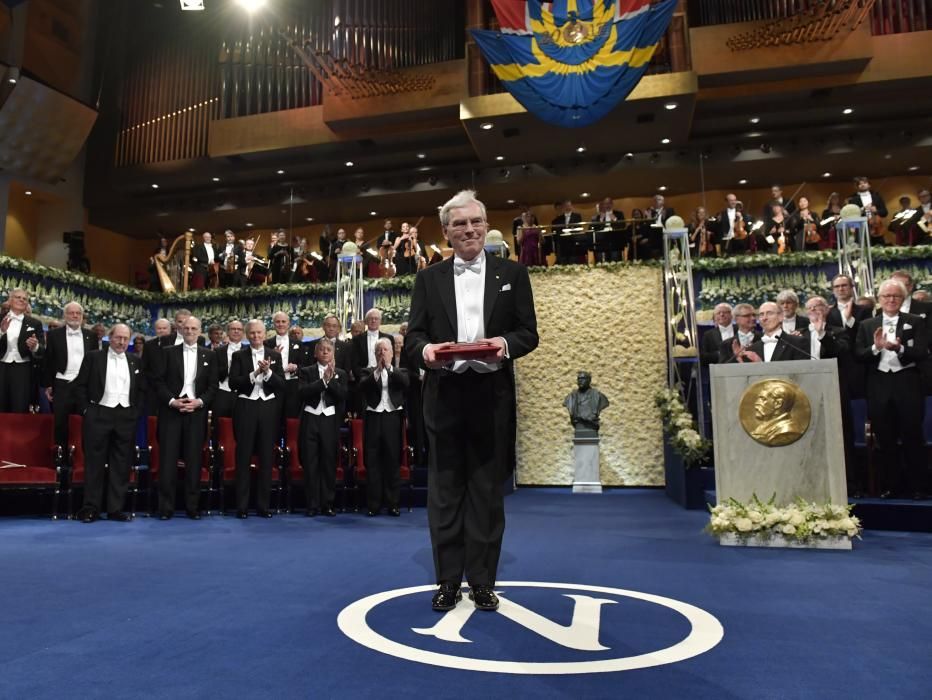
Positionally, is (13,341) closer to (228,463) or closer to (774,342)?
(228,463)

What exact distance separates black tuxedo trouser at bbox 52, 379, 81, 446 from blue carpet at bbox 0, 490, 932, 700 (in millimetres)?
1778

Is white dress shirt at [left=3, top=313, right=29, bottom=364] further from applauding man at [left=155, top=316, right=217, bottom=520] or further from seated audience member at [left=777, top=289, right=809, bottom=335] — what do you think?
seated audience member at [left=777, top=289, right=809, bottom=335]

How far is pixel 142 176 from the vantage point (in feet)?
50.5

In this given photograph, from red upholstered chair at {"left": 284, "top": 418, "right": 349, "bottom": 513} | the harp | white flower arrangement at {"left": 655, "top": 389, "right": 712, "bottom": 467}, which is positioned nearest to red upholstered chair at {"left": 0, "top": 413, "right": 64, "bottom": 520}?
red upholstered chair at {"left": 284, "top": 418, "right": 349, "bottom": 513}

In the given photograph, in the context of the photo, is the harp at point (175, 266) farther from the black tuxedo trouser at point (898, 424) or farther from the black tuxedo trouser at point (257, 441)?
the black tuxedo trouser at point (898, 424)

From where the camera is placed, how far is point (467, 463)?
2.67 meters

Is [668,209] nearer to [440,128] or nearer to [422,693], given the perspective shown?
[440,128]

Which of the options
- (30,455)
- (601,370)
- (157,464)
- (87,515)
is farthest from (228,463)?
(601,370)

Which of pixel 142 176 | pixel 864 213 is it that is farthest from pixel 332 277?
pixel 864 213

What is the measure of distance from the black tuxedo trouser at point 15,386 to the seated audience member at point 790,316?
6.98 metres

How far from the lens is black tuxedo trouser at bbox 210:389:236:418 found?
20.6 ft

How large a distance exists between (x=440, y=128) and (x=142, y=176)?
713 cm

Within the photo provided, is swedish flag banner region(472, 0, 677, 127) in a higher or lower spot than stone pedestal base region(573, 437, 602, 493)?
higher

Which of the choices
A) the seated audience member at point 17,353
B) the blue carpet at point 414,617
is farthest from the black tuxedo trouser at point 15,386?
the blue carpet at point 414,617
